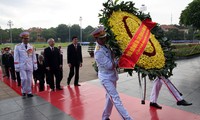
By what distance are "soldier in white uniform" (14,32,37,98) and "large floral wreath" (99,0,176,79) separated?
3056 millimetres

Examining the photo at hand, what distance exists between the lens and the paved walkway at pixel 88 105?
158 inches

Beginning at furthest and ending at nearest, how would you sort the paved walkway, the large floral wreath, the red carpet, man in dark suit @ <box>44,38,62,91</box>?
man in dark suit @ <box>44,38,62,91</box>, the paved walkway, the red carpet, the large floral wreath

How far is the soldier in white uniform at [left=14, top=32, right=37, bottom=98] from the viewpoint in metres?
5.45

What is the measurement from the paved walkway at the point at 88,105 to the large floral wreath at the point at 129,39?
0.40m

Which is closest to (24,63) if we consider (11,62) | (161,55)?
(161,55)

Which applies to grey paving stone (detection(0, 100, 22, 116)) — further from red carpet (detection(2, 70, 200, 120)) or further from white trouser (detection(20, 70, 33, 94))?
red carpet (detection(2, 70, 200, 120))

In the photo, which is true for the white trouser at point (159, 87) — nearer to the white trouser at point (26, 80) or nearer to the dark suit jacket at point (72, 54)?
the dark suit jacket at point (72, 54)

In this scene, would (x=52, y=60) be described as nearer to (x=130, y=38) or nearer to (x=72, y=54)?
(x=72, y=54)

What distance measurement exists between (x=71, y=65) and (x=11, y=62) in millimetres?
4364

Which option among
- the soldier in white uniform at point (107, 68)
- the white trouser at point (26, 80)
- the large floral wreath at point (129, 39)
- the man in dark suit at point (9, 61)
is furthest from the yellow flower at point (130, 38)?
the man in dark suit at point (9, 61)

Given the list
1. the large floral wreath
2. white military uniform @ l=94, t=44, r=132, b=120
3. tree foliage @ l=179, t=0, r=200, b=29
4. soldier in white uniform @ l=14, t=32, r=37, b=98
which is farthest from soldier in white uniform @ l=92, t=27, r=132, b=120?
tree foliage @ l=179, t=0, r=200, b=29

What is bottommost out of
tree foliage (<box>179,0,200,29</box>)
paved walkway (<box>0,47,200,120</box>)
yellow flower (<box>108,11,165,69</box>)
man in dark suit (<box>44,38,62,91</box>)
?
paved walkway (<box>0,47,200,120</box>)

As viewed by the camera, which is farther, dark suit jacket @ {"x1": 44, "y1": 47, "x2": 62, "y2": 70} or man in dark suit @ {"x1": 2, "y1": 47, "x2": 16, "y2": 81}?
man in dark suit @ {"x1": 2, "y1": 47, "x2": 16, "y2": 81}

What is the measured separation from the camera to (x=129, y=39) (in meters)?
3.28
